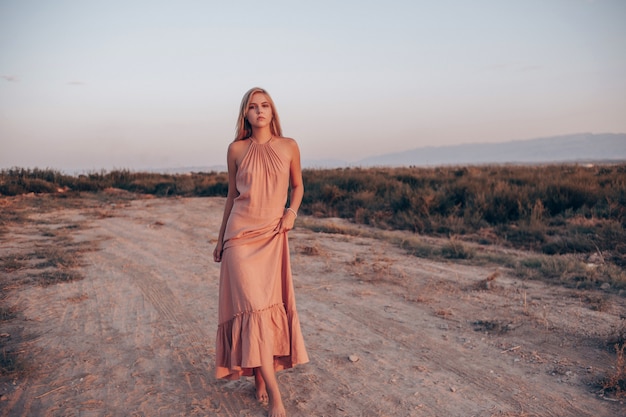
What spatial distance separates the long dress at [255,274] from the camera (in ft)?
11.2

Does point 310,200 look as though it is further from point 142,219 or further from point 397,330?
point 397,330

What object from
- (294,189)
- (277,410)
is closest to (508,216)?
(294,189)

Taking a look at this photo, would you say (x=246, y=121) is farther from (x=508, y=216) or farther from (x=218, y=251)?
(x=508, y=216)

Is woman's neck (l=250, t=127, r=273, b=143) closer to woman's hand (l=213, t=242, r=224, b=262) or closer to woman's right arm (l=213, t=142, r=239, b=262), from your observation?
woman's right arm (l=213, t=142, r=239, b=262)

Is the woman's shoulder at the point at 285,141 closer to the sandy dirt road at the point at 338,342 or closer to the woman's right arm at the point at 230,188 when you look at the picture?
the woman's right arm at the point at 230,188

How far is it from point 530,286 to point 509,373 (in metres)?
3.01

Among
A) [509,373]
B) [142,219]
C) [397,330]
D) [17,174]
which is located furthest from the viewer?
[17,174]

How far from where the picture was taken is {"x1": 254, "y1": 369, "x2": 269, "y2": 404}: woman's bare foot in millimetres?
3691

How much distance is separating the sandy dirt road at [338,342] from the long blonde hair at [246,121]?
1968mm

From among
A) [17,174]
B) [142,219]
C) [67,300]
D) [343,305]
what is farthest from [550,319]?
[17,174]

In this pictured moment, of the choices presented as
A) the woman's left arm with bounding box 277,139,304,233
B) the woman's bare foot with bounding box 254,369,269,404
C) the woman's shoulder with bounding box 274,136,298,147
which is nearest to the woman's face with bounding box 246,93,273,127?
the woman's shoulder with bounding box 274,136,298,147

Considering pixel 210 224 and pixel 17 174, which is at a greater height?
pixel 17 174

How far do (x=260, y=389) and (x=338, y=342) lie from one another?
1325mm

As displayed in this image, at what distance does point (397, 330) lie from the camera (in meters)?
5.21
